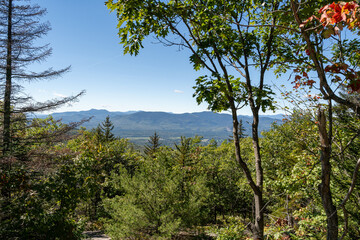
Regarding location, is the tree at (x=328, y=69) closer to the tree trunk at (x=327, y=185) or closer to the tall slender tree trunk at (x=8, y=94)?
the tree trunk at (x=327, y=185)

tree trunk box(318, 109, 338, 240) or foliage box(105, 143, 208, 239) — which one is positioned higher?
tree trunk box(318, 109, 338, 240)

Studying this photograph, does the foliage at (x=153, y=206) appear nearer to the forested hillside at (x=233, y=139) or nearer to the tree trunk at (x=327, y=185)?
the forested hillside at (x=233, y=139)

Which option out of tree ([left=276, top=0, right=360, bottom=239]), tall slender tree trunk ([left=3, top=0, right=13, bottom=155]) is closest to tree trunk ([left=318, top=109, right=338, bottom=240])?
tree ([left=276, top=0, right=360, bottom=239])

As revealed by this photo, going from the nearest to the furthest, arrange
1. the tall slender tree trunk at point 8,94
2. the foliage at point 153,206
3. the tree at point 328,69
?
the tree at point 328,69, the tall slender tree trunk at point 8,94, the foliage at point 153,206

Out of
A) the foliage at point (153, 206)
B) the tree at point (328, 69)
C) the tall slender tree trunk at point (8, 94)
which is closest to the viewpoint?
the tree at point (328, 69)

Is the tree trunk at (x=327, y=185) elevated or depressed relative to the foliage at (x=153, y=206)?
elevated

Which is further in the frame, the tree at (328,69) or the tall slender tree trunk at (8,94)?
the tall slender tree trunk at (8,94)

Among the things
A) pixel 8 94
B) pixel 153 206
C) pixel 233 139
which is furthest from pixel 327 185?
pixel 8 94

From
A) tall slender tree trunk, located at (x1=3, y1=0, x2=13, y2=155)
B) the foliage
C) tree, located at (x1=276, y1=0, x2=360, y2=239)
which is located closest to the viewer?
tree, located at (x1=276, y1=0, x2=360, y2=239)

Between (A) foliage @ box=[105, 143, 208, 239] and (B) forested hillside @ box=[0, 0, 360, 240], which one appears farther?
(A) foliage @ box=[105, 143, 208, 239]

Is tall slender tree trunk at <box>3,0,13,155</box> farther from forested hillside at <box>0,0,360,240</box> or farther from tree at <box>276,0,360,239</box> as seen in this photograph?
tree at <box>276,0,360,239</box>

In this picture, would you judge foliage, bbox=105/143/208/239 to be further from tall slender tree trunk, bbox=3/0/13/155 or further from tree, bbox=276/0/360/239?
tree, bbox=276/0/360/239

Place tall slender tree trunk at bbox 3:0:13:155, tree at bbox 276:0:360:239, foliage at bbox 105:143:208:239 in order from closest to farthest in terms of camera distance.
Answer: tree at bbox 276:0:360:239
tall slender tree trunk at bbox 3:0:13:155
foliage at bbox 105:143:208:239

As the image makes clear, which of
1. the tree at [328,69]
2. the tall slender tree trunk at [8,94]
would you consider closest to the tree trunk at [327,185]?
the tree at [328,69]
